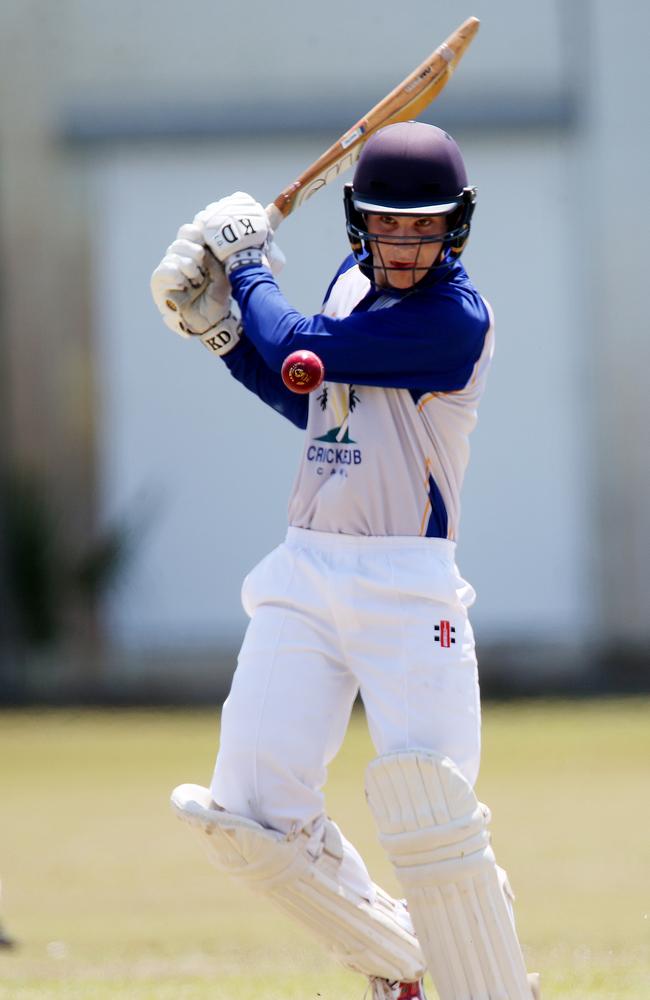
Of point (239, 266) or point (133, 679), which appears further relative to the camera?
point (133, 679)

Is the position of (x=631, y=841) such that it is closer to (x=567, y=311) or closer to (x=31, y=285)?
(x=567, y=311)

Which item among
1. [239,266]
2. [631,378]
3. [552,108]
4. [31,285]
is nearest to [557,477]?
[631,378]

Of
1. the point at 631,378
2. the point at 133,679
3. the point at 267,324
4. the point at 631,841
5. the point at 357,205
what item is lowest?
the point at 133,679

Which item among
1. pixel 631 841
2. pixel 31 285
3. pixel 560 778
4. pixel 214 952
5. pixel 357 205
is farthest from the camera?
pixel 31 285

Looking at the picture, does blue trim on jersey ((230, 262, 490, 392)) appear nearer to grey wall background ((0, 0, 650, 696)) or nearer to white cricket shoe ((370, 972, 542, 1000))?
white cricket shoe ((370, 972, 542, 1000))

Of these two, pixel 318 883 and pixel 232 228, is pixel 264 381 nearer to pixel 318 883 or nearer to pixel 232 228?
pixel 232 228

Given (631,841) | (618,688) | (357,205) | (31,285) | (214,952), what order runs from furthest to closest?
(31,285)
(618,688)
(631,841)
(214,952)
(357,205)

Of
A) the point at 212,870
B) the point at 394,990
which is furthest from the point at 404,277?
the point at 212,870

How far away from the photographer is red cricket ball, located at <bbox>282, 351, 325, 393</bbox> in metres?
2.96

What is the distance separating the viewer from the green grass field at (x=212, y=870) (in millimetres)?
3883

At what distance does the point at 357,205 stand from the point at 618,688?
696 centimetres

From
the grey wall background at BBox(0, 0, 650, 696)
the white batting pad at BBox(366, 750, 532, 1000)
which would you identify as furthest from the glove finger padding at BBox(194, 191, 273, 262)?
the grey wall background at BBox(0, 0, 650, 696)

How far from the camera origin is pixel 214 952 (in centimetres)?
423

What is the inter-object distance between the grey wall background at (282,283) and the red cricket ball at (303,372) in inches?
267
